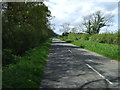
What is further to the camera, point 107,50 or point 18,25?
point 107,50

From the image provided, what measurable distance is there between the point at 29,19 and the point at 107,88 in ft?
50.4

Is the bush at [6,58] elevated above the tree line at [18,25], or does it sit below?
below

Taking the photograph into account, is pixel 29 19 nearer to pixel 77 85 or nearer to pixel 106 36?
pixel 77 85

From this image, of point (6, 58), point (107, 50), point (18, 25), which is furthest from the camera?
point (107, 50)

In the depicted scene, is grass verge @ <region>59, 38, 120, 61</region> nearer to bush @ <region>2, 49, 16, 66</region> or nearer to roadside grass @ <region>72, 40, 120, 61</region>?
roadside grass @ <region>72, 40, 120, 61</region>

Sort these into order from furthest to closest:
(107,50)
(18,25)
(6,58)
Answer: (107,50), (18,25), (6,58)

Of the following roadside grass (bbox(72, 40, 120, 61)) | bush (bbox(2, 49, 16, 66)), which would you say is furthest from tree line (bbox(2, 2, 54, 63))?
roadside grass (bbox(72, 40, 120, 61))

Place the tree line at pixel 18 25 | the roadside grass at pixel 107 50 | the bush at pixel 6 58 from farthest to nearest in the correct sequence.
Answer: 1. the roadside grass at pixel 107 50
2. the bush at pixel 6 58
3. the tree line at pixel 18 25

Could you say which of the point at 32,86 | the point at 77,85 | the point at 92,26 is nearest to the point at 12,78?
the point at 32,86

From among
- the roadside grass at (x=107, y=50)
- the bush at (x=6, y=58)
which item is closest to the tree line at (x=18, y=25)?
the bush at (x=6, y=58)

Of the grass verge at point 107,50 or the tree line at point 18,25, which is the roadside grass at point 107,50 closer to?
the grass verge at point 107,50

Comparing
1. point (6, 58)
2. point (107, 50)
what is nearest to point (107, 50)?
point (107, 50)

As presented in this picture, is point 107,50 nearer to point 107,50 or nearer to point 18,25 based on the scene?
point 107,50

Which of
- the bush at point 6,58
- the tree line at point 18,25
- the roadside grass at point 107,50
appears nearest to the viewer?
the tree line at point 18,25
